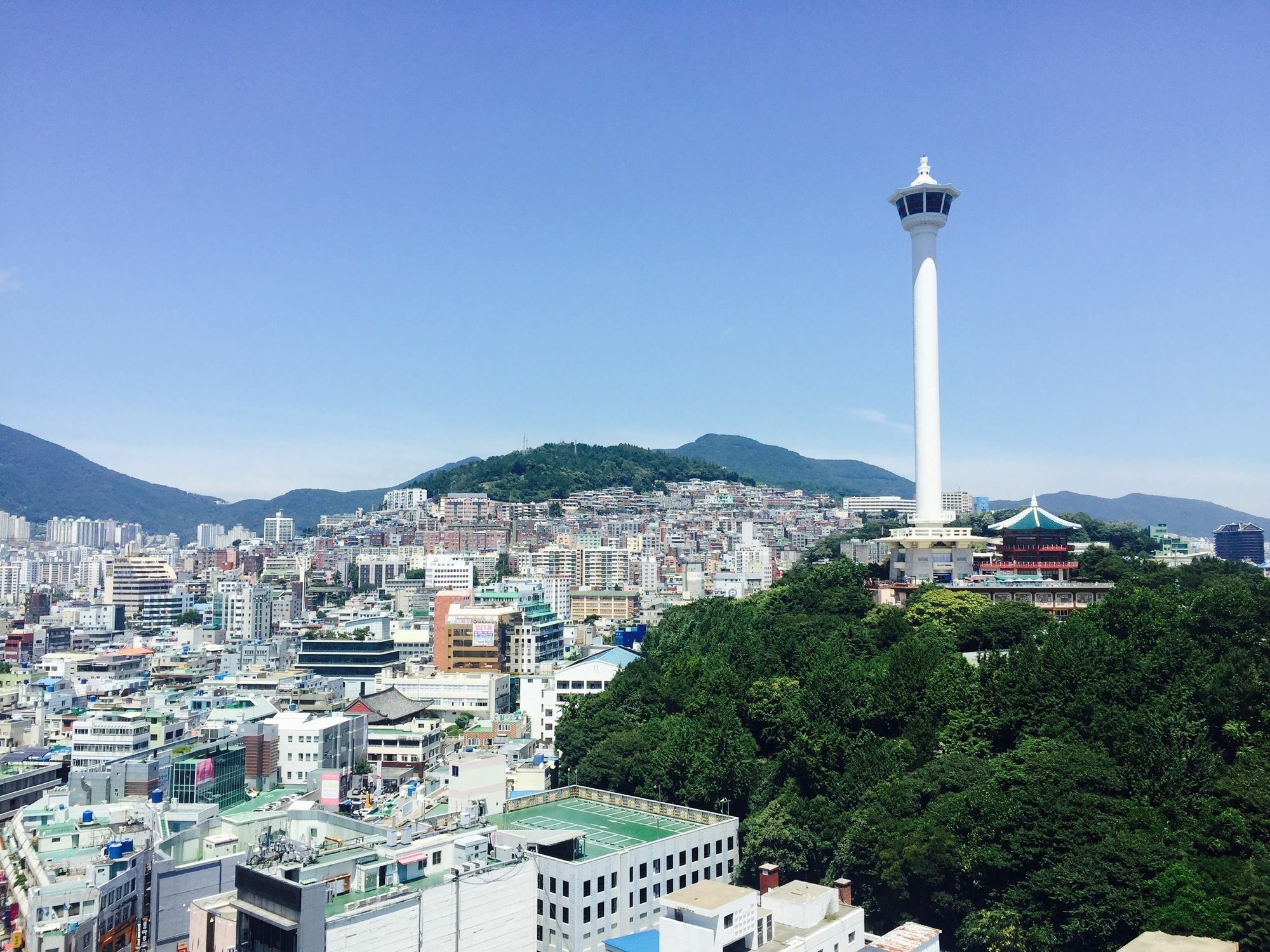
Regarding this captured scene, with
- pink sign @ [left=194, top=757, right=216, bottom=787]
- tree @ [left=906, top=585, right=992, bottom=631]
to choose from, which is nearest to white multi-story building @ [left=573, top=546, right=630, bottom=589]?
tree @ [left=906, top=585, right=992, bottom=631]

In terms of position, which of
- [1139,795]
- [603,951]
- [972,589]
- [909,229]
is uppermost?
[909,229]

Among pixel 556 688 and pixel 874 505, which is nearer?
pixel 556 688

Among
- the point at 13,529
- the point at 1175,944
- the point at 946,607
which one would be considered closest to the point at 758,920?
the point at 1175,944

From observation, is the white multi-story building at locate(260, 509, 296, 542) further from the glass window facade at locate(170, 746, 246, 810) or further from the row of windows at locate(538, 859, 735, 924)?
the row of windows at locate(538, 859, 735, 924)

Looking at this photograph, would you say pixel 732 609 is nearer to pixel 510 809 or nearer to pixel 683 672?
pixel 683 672

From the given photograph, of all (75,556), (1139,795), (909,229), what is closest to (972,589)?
(909,229)

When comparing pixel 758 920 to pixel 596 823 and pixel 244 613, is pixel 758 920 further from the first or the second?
pixel 244 613
